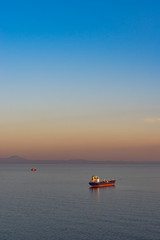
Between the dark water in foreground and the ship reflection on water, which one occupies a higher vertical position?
the ship reflection on water

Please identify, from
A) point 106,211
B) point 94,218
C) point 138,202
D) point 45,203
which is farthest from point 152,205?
point 45,203

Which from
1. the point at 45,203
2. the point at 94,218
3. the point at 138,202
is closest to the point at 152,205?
the point at 138,202

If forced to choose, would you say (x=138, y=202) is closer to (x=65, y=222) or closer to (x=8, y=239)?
(x=65, y=222)

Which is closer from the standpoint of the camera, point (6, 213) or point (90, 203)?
point (6, 213)

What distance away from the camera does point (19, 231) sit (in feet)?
270

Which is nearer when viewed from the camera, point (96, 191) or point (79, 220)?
point (79, 220)

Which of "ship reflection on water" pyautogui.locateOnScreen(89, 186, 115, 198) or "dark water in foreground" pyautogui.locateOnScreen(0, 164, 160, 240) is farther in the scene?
"ship reflection on water" pyautogui.locateOnScreen(89, 186, 115, 198)

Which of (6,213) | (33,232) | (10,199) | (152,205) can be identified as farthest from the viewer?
(10,199)

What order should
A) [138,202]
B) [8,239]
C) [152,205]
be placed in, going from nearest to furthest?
1. [8,239]
2. [152,205]
3. [138,202]

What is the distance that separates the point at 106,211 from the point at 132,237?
3378cm

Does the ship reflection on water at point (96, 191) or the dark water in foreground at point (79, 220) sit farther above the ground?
the ship reflection on water at point (96, 191)

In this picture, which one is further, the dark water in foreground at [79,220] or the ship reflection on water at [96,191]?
the ship reflection on water at [96,191]

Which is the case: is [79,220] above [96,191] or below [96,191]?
below

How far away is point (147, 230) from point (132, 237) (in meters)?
8.54
